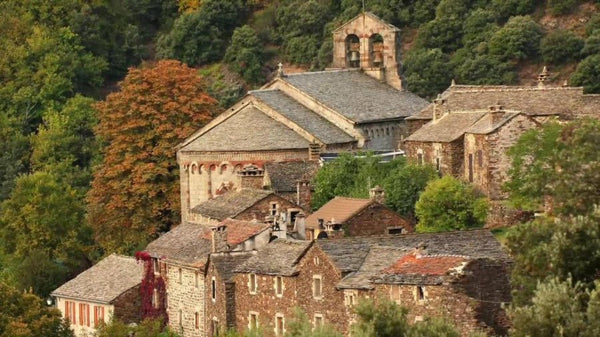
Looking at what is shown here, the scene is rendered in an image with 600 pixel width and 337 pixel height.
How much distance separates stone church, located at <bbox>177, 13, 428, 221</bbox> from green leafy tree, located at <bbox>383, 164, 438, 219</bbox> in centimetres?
772

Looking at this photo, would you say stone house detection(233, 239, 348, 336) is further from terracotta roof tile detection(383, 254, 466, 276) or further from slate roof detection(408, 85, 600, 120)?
slate roof detection(408, 85, 600, 120)

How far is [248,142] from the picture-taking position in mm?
112000

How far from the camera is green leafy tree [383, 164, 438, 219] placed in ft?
333

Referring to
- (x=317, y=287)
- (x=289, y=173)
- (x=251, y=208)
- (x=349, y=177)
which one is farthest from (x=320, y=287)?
(x=289, y=173)

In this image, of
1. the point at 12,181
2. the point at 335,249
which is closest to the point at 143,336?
the point at 335,249

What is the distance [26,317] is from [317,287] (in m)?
15.3

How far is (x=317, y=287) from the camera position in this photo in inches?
3398

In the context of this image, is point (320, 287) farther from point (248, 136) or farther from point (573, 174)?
point (248, 136)

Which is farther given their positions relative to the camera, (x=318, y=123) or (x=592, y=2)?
(x=592, y=2)

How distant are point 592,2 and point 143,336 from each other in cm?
4795

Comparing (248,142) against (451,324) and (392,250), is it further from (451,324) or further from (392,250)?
(451,324)

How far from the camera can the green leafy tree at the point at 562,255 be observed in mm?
71062

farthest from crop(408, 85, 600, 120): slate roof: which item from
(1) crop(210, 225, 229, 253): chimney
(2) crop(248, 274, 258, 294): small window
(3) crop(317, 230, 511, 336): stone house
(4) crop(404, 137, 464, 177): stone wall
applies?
(2) crop(248, 274, 258, 294): small window

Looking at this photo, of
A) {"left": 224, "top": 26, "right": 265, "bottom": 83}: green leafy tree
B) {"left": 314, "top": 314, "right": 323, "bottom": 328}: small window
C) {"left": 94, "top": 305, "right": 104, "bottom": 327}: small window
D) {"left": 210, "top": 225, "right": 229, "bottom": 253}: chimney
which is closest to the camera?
{"left": 314, "top": 314, "right": 323, "bottom": 328}: small window
